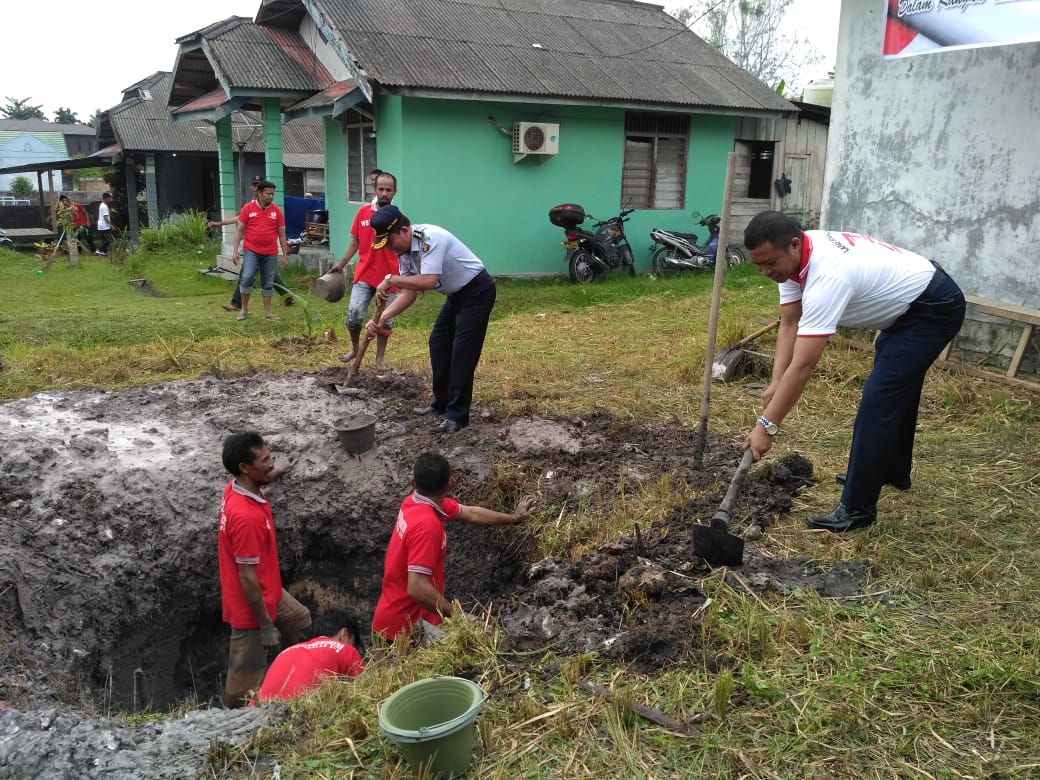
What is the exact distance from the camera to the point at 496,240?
517 inches

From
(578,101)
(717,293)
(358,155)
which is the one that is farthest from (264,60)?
(717,293)

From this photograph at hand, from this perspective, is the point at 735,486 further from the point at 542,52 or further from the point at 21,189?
the point at 21,189

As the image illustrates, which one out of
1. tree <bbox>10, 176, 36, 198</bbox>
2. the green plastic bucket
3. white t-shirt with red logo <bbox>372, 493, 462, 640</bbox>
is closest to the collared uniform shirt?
white t-shirt with red logo <bbox>372, 493, 462, 640</bbox>

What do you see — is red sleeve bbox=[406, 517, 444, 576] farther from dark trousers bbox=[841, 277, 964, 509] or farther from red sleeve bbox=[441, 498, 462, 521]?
dark trousers bbox=[841, 277, 964, 509]

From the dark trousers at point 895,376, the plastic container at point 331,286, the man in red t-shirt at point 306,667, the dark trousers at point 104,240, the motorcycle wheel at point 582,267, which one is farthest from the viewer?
the dark trousers at point 104,240

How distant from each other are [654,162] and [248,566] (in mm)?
11971

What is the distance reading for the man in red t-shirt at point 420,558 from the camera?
3628 millimetres

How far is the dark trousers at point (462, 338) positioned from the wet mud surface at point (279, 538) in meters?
0.25

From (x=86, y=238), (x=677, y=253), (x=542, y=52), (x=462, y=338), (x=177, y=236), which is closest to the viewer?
(x=462, y=338)

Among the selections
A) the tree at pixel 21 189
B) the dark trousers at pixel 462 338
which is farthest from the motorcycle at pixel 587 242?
the tree at pixel 21 189

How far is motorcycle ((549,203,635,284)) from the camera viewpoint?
42.3 ft

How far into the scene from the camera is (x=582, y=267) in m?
13.2

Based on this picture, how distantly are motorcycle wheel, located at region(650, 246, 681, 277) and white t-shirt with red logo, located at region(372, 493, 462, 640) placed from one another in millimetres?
10746

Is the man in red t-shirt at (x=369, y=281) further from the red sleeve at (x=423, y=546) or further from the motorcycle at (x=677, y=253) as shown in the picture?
the motorcycle at (x=677, y=253)
